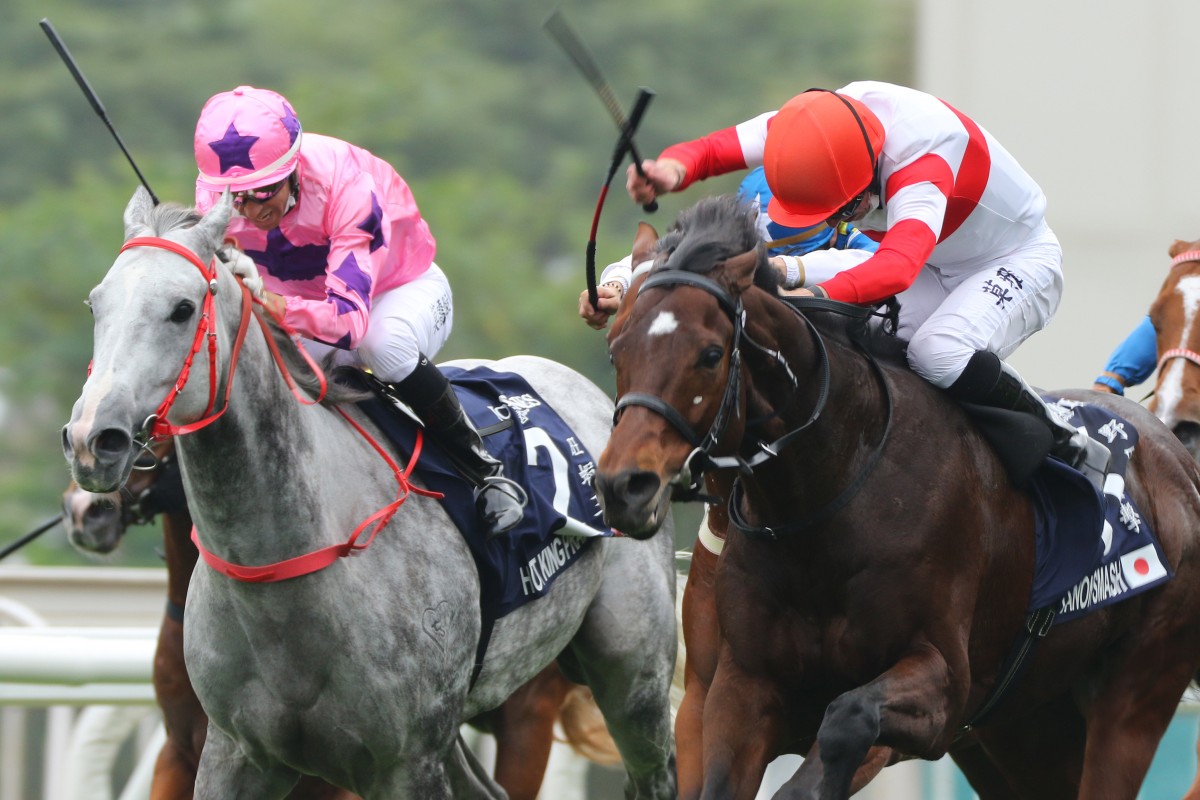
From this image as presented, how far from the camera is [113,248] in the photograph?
1461 centimetres

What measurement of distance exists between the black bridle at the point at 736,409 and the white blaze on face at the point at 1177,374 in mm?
2042

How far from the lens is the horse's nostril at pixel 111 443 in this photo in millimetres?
3232

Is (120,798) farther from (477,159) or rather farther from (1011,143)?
(477,159)

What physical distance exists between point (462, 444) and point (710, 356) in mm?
1285

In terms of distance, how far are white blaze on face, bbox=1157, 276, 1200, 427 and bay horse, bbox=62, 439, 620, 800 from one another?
2.25 m

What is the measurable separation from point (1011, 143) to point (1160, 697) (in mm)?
4309

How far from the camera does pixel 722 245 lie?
11.8 feet

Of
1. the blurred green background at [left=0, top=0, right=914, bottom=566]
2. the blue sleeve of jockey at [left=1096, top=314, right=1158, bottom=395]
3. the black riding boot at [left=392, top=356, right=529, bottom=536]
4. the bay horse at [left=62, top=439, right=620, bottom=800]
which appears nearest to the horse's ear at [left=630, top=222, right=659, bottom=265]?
the black riding boot at [left=392, top=356, right=529, bottom=536]

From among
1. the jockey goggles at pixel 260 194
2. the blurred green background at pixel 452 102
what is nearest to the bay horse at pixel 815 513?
the jockey goggles at pixel 260 194

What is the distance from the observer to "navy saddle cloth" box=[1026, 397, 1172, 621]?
4.30 m

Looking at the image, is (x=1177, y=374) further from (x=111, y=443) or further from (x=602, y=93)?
(x=111, y=443)

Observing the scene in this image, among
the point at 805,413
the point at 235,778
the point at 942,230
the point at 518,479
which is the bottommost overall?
the point at 235,778

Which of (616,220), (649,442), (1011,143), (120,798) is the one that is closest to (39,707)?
(120,798)

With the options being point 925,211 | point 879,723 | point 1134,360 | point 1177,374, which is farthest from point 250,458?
point 1134,360
